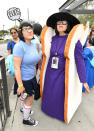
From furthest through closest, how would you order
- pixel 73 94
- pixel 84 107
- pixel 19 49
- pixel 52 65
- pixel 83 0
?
pixel 83 0, pixel 84 107, pixel 73 94, pixel 52 65, pixel 19 49

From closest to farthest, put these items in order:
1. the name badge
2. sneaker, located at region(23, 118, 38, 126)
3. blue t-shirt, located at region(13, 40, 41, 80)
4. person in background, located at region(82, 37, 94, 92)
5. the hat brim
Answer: blue t-shirt, located at region(13, 40, 41, 80), the hat brim, the name badge, sneaker, located at region(23, 118, 38, 126), person in background, located at region(82, 37, 94, 92)

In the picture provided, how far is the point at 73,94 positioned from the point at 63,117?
41 centimetres

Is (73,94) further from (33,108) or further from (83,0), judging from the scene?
(83,0)

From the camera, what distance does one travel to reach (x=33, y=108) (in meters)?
2.66

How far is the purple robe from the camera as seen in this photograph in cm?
191

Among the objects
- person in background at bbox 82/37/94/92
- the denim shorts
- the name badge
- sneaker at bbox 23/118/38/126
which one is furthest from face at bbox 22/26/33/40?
person in background at bbox 82/37/94/92

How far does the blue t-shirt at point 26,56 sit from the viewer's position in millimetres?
1726

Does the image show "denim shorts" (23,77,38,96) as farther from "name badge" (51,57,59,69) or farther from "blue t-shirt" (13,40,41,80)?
"name badge" (51,57,59,69)

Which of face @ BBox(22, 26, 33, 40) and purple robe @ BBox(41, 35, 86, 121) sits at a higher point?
face @ BBox(22, 26, 33, 40)

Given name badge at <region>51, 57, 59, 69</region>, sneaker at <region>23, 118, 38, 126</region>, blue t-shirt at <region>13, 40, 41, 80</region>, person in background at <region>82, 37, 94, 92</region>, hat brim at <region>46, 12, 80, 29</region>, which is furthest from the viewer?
person in background at <region>82, 37, 94, 92</region>

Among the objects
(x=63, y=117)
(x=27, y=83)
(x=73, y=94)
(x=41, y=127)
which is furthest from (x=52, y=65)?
(x=41, y=127)

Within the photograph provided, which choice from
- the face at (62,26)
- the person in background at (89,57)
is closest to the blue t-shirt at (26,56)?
the face at (62,26)

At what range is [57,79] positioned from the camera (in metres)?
2.05

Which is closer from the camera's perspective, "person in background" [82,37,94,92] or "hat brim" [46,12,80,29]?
"hat brim" [46,12,80,29]
